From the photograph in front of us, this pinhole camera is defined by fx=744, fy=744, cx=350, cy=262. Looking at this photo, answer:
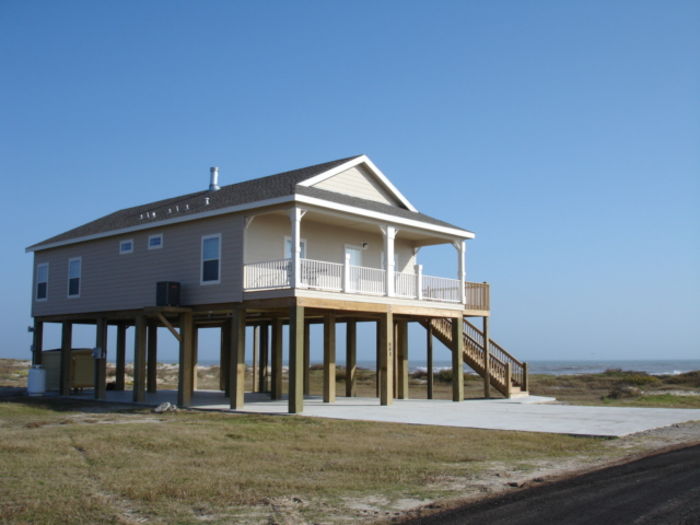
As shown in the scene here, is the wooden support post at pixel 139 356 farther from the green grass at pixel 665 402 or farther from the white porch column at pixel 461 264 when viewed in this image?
the green grass at pixel 665 402

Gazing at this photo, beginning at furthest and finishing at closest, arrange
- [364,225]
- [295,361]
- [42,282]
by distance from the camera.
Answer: [42,282] < [364,225] < [295,361]

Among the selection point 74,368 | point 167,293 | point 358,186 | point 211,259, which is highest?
point 358,186

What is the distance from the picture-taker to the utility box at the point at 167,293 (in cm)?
2255

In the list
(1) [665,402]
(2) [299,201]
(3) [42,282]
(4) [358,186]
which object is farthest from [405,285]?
(3) [42,282]

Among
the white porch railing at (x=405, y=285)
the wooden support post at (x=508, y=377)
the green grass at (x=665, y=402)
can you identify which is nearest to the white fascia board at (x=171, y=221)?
the white porch railing at (x=405, y=285)

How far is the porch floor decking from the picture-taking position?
16.2m

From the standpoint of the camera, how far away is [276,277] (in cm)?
2116

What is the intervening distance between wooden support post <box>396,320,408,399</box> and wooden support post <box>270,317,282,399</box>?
14.8 ft

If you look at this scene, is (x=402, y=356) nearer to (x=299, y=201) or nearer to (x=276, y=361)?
(x=276, y=361)

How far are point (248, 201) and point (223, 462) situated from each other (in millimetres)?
10909

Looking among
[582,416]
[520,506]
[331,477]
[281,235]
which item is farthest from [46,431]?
[582,416]

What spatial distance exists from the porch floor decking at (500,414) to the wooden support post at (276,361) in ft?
1.63

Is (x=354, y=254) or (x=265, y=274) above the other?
(x=354, y=254)

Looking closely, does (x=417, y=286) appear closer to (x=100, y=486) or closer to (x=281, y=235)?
(x=281, y=235)
